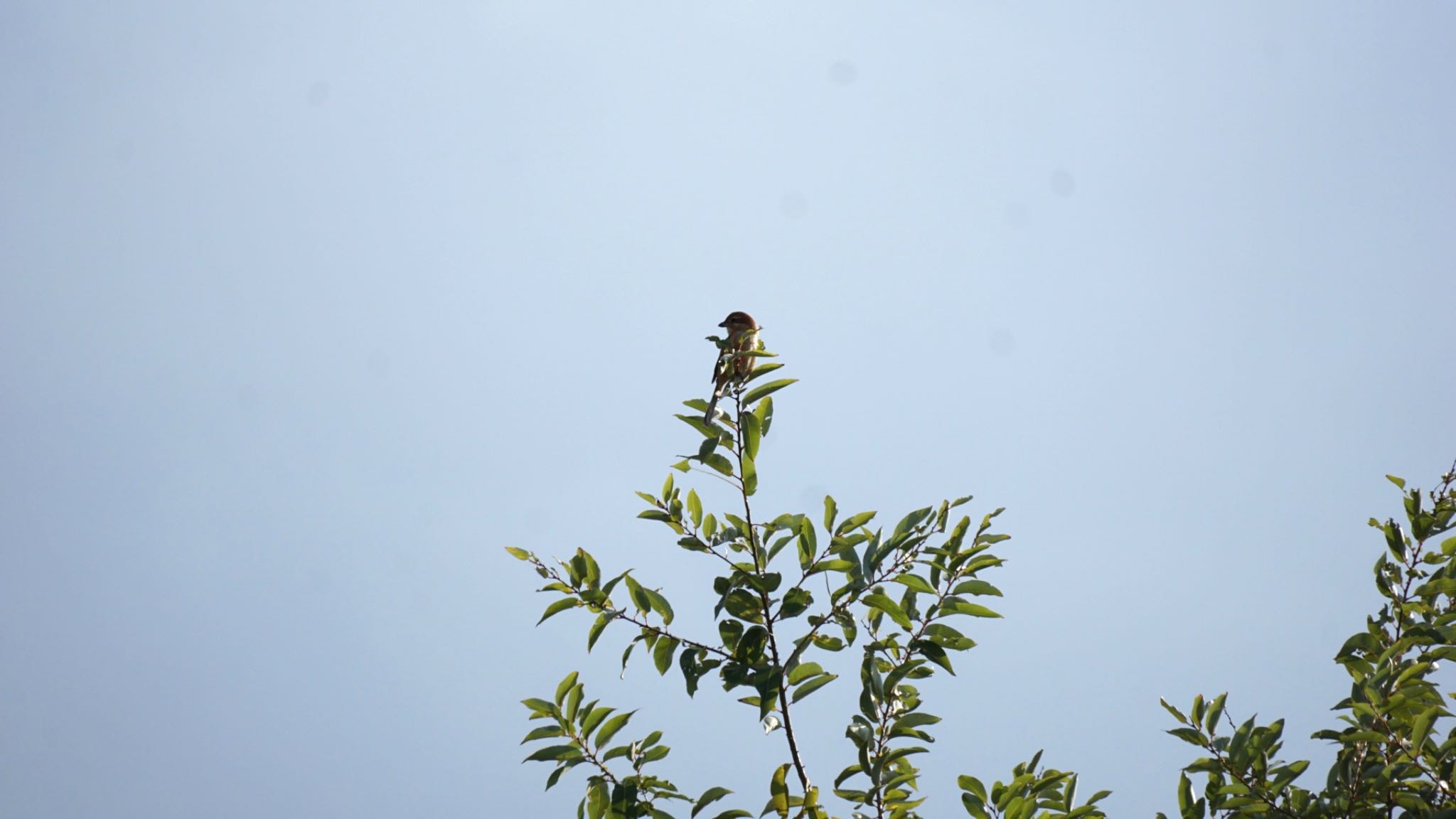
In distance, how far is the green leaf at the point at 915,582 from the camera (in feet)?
10.9

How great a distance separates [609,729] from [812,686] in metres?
0.66

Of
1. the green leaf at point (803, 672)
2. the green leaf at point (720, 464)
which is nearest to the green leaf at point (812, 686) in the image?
the green leaf at point (803, 672)

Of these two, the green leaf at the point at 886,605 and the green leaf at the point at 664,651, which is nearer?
the green leaf at the point at 886,605

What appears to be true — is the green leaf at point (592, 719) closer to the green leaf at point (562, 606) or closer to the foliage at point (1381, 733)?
the green leaf at point (562, 606)

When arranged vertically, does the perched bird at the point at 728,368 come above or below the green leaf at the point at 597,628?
above

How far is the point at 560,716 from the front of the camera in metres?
3.48

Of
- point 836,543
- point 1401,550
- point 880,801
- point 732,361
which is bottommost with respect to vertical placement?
point 880,801

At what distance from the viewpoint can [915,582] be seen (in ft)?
10.9

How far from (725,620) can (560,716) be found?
0.61 meters

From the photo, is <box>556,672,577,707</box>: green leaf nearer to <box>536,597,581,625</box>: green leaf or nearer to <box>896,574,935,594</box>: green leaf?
<box>536,597,581,625</box>: green leaf

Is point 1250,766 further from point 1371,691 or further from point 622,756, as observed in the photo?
point 622,756

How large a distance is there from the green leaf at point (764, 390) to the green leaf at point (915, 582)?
726mm

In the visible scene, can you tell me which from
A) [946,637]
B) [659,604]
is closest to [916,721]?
[946,637]

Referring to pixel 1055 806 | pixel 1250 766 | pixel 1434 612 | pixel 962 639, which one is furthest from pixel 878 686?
pixel 1434 612
